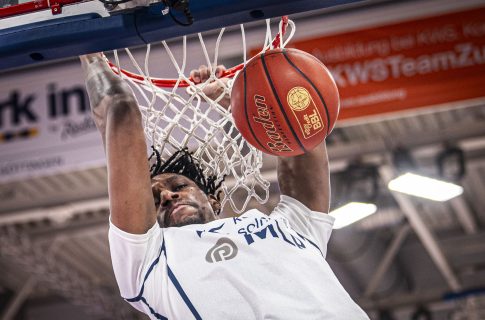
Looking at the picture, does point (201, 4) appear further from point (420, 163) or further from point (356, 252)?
point (356, 252)

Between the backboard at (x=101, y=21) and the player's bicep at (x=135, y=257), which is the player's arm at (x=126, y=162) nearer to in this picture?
the player's bicep at (x=135, y=257)

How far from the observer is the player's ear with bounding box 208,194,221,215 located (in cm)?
399

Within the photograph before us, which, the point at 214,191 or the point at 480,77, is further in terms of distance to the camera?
the point at 480,77

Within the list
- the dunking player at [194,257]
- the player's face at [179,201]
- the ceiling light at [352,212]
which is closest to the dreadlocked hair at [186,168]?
the player's face at [179,201]

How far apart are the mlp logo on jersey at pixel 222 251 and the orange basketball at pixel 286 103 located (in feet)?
1.40

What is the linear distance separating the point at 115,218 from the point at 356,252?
7.29 meters

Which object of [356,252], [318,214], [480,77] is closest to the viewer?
[318,214]

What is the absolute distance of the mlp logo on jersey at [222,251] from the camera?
10.6 feet

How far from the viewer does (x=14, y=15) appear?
3.39m

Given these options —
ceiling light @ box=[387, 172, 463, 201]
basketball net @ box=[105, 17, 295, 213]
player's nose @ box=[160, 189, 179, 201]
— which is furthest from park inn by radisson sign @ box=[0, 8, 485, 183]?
player's nose @ box=[160, 189, 179, 201]

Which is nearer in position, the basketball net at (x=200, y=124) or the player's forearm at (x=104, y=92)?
the player's forearm at (x=104, y=92)

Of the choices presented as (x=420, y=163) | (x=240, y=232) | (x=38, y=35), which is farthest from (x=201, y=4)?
(x=420, y=163)

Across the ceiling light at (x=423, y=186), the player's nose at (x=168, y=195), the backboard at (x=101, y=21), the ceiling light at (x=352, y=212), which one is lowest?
the ceiling light at (x=352, y=212)

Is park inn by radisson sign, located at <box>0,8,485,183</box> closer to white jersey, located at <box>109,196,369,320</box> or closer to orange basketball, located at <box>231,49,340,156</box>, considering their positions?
orange basketball, located at <box>231,49,340,156</box>
